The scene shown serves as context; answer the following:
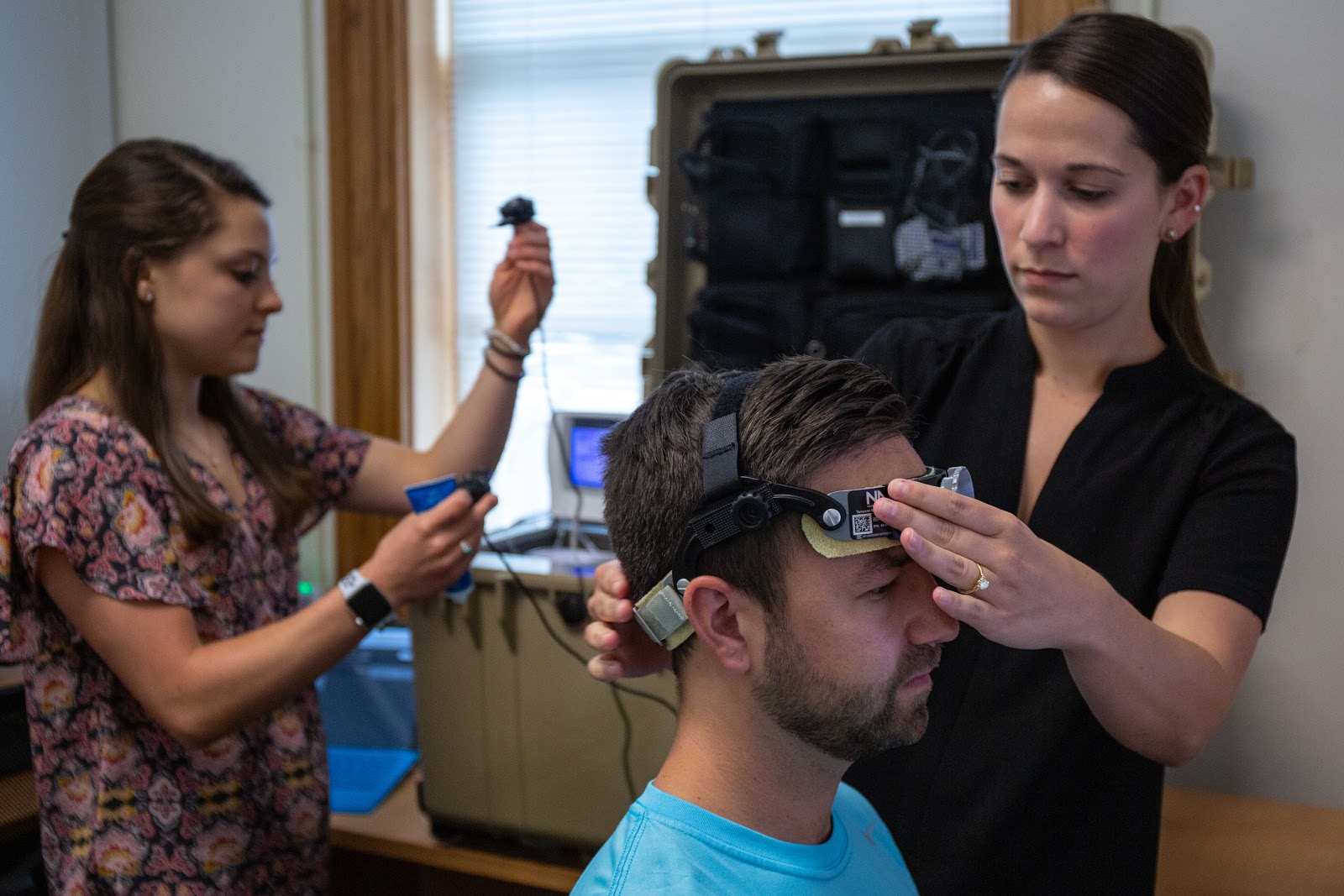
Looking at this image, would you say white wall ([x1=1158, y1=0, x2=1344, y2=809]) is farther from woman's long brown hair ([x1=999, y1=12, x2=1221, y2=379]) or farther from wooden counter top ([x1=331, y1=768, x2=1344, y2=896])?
woman's long brown hair ([x1=999, y1=12, x2=1221, y2=379])

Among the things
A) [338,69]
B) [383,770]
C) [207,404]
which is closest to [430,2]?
[338,69]

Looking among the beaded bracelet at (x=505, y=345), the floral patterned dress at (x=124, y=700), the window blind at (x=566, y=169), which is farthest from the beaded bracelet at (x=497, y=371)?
the window blind at (x=566, y=169)

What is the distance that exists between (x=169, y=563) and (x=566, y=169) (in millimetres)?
1604

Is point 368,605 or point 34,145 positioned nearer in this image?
point 368,605

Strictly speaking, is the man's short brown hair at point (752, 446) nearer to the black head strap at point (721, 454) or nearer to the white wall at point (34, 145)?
the black head strap at point (721, 454)

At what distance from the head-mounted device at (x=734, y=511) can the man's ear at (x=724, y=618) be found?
11 mm

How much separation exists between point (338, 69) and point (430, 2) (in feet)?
0.99

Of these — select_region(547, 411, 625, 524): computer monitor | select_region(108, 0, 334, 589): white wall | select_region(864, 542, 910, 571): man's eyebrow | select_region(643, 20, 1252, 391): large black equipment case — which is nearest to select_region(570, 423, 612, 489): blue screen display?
select_region(547, 411, 625, 524): computer monitor

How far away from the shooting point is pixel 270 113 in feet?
8.66

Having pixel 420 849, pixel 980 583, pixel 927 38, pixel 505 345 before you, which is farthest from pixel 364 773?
pixel 927 38

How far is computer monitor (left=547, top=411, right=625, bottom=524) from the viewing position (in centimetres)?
211

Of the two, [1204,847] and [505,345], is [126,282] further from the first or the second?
[1204,847]

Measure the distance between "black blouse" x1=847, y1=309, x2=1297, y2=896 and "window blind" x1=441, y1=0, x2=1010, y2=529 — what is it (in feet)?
4.68

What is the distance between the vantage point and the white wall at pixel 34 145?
2318 millimetres
